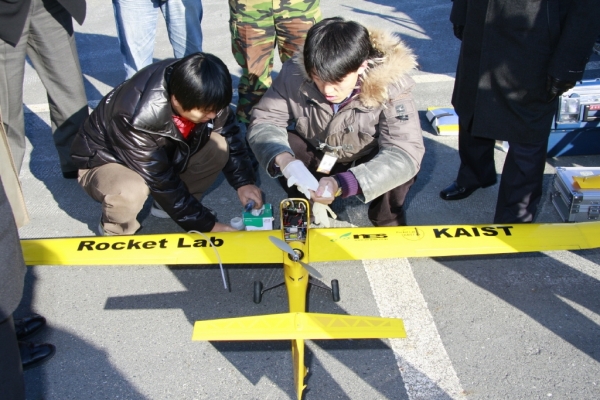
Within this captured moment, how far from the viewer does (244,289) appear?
12.3 feet

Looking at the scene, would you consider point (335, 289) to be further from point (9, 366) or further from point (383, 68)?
point (9, 366)

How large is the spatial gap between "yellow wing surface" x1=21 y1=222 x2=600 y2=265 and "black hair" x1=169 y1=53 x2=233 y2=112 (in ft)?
2.74

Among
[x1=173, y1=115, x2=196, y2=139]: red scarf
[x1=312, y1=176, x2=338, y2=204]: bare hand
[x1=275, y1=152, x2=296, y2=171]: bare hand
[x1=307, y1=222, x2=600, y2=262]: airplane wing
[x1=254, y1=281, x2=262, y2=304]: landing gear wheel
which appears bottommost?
[x1=254, y1=281, x2=262, y2=304]: landing gear wheel

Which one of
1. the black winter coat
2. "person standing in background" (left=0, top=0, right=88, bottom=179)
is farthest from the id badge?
"person standing in background" (left=0, top=0, right=88, bottom=179)

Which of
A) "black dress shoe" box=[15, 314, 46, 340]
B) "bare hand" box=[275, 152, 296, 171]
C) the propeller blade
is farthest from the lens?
"bare hand" box=[275, 152, 296, 171]

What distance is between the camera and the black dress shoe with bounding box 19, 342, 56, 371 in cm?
315

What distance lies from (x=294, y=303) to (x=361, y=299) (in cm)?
67

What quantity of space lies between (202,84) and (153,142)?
655 mm

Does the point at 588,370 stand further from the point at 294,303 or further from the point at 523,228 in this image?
the point at 294,303

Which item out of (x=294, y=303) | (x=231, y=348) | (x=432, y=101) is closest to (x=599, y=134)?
(x=432, y=101)

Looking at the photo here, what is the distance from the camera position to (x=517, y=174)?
12.4 feet

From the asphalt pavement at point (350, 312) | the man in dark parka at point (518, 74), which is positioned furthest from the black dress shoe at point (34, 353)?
the man in dark parka at point (518, 74)

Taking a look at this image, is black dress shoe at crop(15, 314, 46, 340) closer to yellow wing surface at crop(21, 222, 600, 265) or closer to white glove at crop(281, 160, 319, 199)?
yellow wing surface at crop(21, 222, 600, 265)

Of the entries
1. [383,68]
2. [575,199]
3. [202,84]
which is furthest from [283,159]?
[575,199]
